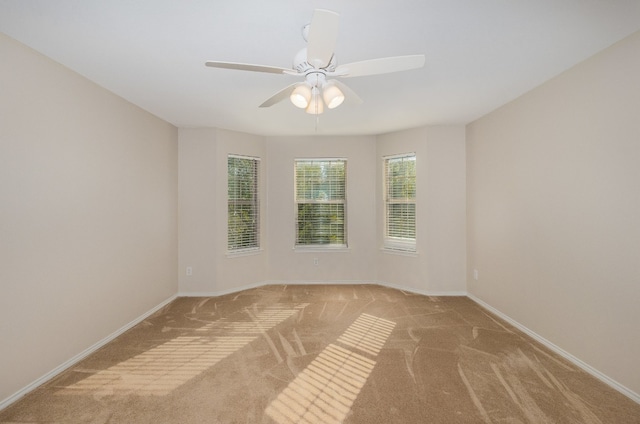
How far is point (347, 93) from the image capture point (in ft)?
6.86

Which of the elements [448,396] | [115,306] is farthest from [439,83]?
[115,306]

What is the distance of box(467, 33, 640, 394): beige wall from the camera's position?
2.13 m

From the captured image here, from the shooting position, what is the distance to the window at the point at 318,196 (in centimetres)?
515

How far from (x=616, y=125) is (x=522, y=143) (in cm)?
102

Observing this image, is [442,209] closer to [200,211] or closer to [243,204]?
[243,204]

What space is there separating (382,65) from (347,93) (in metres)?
0.38

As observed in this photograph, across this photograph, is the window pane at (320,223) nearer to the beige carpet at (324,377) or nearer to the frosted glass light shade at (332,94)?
the beige carpet at (324,377)

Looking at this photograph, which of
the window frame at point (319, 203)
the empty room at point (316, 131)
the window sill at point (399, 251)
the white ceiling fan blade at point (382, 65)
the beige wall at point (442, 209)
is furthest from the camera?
the window frame at point (319, 203)

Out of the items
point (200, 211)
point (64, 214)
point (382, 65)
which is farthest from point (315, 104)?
point (200, 211)

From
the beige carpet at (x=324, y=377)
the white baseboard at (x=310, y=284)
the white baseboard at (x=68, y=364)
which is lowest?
the beige carpet at (x=324, y=377)

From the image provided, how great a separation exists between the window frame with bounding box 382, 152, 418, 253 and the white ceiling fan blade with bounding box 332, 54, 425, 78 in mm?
2978

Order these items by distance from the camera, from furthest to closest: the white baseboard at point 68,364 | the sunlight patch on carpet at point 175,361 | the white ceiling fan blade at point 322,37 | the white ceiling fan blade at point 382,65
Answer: the sunlight patch on carpet at point 175,361
the white baseboard at point 68,364
the white ceiling fan blade at point 382,65
the white ceiling fan blade at point 322,37

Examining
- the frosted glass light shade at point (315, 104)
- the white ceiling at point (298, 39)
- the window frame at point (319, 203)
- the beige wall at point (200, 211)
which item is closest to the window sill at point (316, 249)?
the window frame at point (319, 203)

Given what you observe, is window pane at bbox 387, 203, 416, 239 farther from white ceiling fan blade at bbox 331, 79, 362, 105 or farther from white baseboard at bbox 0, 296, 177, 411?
white baseboard at bbox 0, 296, 177, 411
